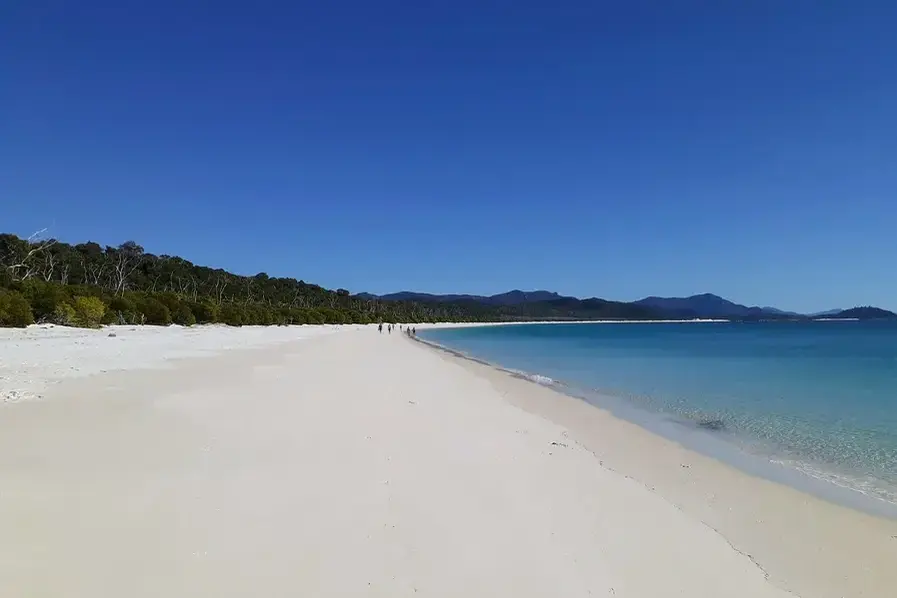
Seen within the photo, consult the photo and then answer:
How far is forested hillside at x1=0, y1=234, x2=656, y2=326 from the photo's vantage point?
30.5m

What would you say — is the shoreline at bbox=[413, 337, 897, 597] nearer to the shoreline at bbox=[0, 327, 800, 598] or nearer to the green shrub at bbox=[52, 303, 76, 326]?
the shoreline at bbox=[0, 327, 800, 598]

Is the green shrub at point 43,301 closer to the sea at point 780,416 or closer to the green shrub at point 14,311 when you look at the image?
the green shrub at point 14,311

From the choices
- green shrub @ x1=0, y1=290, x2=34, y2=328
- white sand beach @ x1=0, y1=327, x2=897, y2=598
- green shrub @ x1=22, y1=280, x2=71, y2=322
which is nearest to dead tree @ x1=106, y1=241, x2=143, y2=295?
green shrub @ x1=22, y1=280, x2=71, y2=322

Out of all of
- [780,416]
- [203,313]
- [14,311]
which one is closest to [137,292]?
[203,313]

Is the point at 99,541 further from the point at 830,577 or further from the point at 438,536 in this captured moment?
the point at 830,577

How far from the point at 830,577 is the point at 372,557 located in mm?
3682

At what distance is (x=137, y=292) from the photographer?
50.2m

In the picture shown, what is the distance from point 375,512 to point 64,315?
3322cm

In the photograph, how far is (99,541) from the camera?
3.55 m

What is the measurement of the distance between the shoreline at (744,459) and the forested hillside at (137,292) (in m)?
28.3

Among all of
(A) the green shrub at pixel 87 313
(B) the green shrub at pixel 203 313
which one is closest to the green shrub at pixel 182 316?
(B) the green shrub at pixel 203 313

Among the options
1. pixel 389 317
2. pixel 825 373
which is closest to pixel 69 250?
pixel 389 317

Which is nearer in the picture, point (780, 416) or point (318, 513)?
point (318, 513)

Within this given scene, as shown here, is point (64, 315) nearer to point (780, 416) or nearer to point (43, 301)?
point (43, 301)
